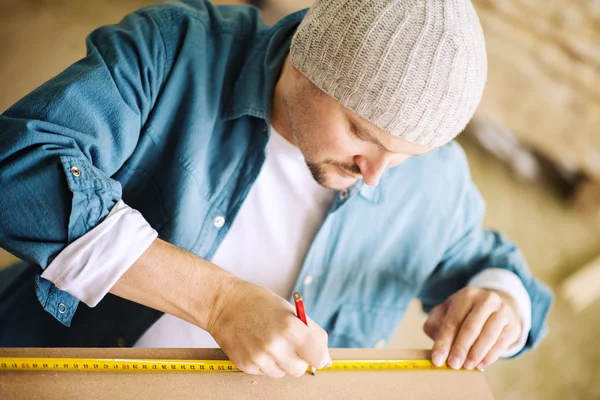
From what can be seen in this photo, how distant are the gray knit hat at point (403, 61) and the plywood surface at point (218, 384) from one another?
0.49 metres

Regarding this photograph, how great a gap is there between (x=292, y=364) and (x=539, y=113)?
94.4 inches

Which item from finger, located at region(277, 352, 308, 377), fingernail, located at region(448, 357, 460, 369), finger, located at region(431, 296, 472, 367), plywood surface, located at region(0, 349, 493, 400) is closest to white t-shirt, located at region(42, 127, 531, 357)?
finger, located at region(431, 296, 472, 367)

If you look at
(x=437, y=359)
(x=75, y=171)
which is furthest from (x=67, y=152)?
(x=437, y=359)

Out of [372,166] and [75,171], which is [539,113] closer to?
[372,166]

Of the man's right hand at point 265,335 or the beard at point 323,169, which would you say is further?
the beard at point 323,169

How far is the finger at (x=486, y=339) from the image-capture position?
1.18 meters

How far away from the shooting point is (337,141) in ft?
3.86

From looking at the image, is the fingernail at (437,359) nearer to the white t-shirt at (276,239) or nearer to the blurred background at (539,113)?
the white t-shirt at (276,239)

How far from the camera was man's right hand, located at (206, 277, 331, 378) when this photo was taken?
0.96 meters

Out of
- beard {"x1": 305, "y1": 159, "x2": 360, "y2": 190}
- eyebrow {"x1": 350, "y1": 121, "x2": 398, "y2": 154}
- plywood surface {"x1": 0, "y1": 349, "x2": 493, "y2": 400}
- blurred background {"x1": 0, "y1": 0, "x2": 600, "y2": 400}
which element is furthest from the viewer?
blurred background {"x1": 0, "y1": 0, "x2": 600, "y2": 400}

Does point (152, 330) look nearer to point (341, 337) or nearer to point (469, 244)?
point (341, 337)

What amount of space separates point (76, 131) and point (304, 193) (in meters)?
0.61

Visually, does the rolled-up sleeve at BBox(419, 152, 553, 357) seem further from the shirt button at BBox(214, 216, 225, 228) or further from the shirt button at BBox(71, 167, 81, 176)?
the shirt button at BBox(71, 167, 81, 176)

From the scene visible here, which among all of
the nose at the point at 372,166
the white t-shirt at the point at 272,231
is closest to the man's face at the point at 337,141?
the nose at the point at 372,166
